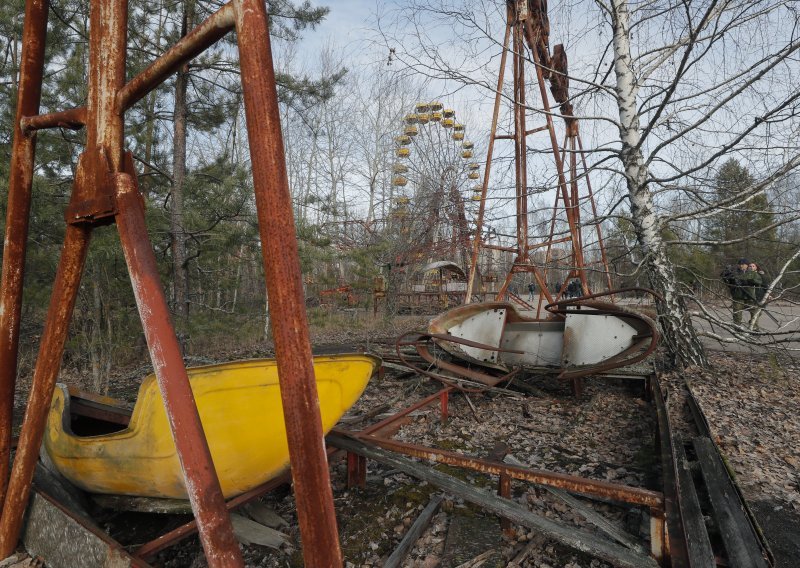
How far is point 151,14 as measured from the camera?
827 cm

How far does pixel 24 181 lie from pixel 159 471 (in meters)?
1.67

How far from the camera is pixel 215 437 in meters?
2.46

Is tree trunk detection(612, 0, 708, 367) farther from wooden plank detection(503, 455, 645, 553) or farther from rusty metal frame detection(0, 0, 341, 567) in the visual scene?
rusty metal frame detection(0, 0, 341, 567)

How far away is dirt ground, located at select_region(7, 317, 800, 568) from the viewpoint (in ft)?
8.72

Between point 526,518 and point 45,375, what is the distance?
240cm

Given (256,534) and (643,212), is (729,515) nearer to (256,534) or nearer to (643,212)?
(256,534)

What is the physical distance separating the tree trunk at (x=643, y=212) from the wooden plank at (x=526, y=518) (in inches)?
197

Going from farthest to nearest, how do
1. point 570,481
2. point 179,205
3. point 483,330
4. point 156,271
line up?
1. point 179,205
2. point 483,330
3. point 570,481
4. point 156,271

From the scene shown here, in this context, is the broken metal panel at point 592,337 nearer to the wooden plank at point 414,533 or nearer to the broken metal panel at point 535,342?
the broken metal panel at point 535,342

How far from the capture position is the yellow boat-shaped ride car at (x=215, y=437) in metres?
2.41

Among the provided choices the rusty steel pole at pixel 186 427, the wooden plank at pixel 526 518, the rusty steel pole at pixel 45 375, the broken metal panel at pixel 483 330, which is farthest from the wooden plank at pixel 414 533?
the broken metal panel at pixel 483 330

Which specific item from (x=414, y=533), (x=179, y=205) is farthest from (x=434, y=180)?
(x=414, y=533)

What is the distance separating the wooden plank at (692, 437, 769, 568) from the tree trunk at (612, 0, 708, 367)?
3571 mm

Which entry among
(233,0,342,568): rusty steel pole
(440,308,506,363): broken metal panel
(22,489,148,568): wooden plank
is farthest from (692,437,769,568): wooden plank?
(440,308,506,363): broken metal panel
